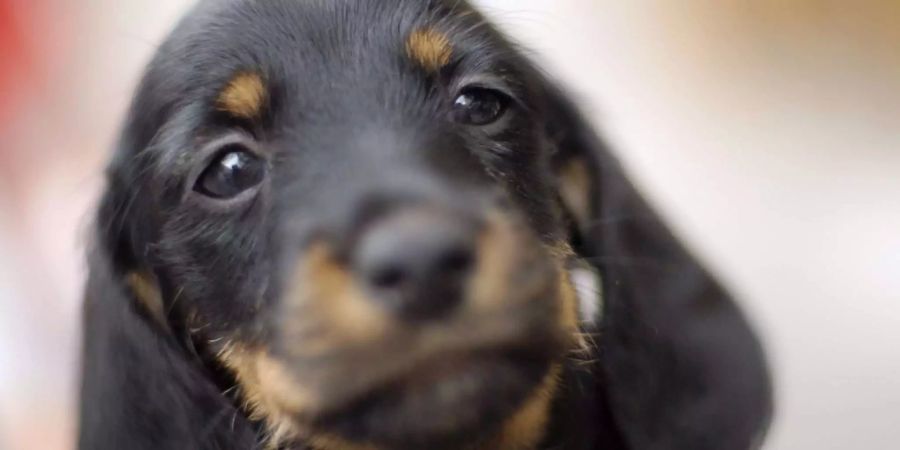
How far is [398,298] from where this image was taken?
0.71 m

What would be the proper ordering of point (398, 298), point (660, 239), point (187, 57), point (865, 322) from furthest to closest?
point (865, 322) < point (660, 239) < point (187, 57) < point (398, 298)

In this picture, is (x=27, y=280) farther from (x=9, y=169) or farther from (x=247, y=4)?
(x=247, y=4)

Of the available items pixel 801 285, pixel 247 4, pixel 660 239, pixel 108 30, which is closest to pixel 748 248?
pixel 801 285

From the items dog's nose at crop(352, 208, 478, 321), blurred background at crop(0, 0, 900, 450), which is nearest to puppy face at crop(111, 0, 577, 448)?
dog's nose at crop(352, 208, 478, 321)

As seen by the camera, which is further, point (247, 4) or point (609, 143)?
point (609, 143)

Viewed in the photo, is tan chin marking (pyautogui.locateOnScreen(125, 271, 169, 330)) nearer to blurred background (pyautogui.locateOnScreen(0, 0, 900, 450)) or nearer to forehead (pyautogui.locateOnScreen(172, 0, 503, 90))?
blurred background (pyautogui.locateOnScreen(0, 0, 900, 450))

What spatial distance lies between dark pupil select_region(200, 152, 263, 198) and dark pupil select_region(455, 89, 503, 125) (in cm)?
22

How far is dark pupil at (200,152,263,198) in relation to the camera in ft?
3.32

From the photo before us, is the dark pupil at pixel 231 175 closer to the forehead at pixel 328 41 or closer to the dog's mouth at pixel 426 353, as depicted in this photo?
the forehead at pixel 328 41

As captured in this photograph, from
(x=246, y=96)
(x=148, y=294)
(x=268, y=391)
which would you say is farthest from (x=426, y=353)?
(x=148, y=294)

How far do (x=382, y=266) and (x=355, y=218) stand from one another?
0.07 meters

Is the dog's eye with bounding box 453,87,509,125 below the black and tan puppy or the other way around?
the other way around

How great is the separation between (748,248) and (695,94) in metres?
0.22

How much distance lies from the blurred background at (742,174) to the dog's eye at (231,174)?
28cm
